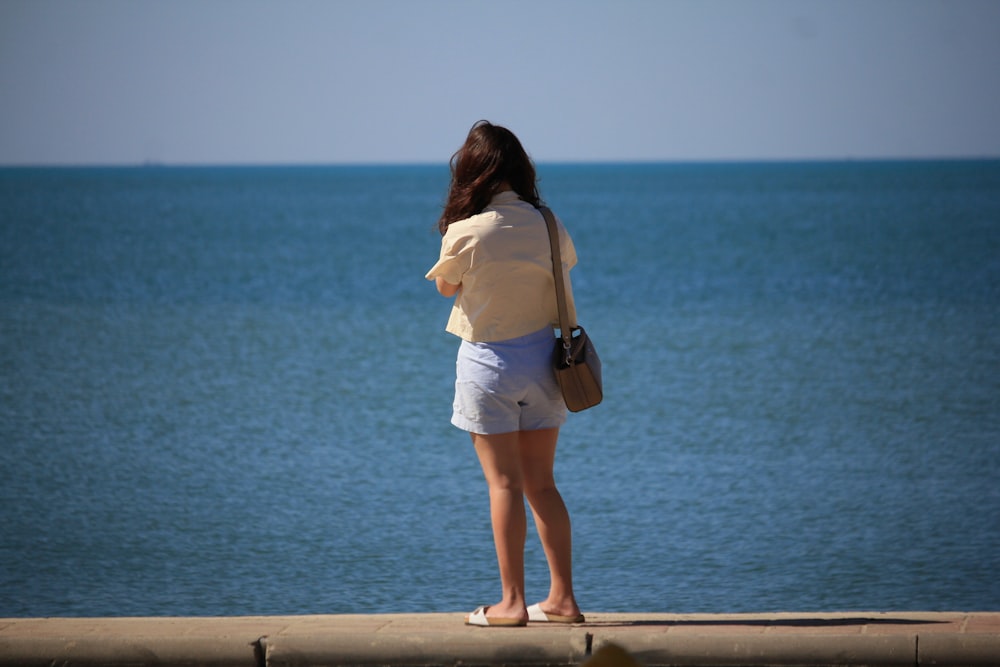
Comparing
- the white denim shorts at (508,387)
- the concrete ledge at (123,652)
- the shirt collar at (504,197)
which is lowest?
the concrete ledge at (123,652)

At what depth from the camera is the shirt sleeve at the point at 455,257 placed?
4.43 meters

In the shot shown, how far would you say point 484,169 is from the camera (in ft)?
14.7

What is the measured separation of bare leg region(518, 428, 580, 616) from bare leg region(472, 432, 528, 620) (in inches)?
3.5

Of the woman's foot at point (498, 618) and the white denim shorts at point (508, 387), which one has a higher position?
the white denim shorts at point (508, 387)

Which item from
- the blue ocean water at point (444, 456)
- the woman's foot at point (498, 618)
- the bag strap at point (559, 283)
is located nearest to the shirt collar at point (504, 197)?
the bag strap at point (559, 283)

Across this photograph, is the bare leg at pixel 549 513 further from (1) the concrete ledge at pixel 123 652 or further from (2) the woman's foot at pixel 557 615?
(1) the concrete ledge at pixel 123 652

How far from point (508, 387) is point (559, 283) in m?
0.41

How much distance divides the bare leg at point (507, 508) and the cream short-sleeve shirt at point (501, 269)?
38 cm

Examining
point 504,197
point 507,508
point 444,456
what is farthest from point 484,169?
point 444,456

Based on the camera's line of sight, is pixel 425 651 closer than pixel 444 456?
Yes

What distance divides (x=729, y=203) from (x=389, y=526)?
81.6 metres

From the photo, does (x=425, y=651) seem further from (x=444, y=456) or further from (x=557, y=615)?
(x=444, y=456)

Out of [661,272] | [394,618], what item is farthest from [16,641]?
[661,272]

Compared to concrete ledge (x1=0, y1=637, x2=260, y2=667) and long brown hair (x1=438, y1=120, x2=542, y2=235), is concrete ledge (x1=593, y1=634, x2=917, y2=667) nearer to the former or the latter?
concrete ledge (x1=0, y1=637, x2=260, y2=667)
